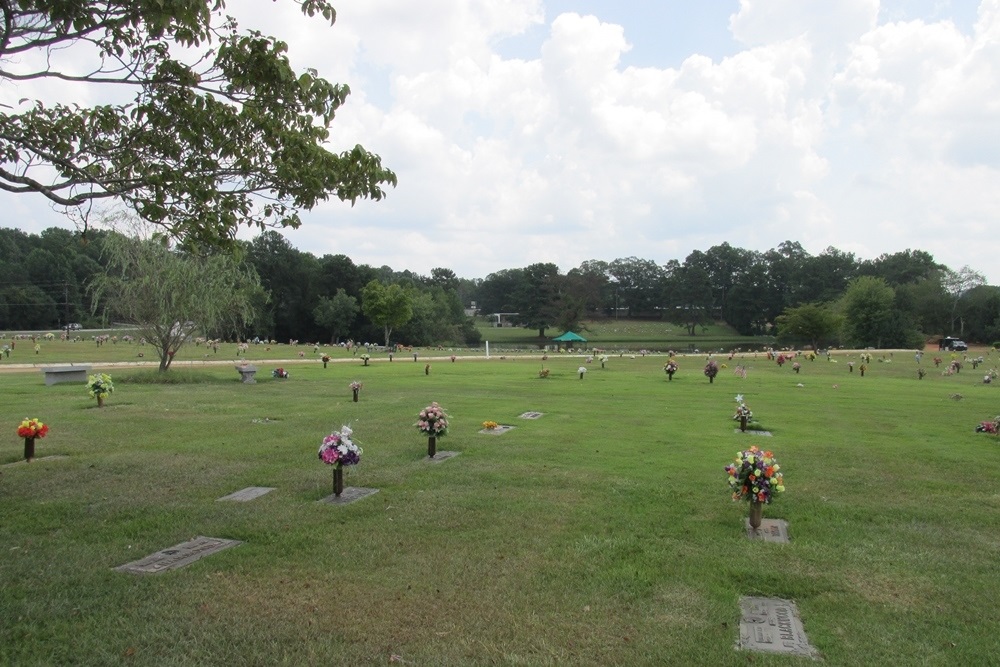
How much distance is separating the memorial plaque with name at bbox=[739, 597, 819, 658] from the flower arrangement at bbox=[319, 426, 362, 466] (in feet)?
16.5

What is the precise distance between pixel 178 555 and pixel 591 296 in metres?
102

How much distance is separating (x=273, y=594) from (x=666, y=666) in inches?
126

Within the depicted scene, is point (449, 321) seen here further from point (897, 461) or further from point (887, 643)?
point (887, 643)

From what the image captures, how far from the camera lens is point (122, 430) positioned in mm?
14133

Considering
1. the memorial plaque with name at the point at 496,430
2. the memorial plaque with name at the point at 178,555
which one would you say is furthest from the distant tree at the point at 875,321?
the memorial plaque with name at the point at 178,555

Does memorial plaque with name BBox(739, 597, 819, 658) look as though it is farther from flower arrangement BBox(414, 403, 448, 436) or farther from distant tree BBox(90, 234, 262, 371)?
distant tree BBox(90, 234, 262, 371)

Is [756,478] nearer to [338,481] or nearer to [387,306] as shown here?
[338,481]

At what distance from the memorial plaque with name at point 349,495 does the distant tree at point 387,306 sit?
60494 millimetres

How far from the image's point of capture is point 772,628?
517cm

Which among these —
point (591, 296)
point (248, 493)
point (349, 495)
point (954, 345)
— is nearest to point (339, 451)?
point (349, 495)

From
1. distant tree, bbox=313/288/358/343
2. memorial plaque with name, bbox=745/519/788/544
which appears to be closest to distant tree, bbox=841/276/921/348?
distant tree, bbox=313/288/358/343

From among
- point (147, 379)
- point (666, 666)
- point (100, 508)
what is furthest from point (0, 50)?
point (147, 379)

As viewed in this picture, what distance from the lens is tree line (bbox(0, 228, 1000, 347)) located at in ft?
243

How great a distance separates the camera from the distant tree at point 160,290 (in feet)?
87.2
